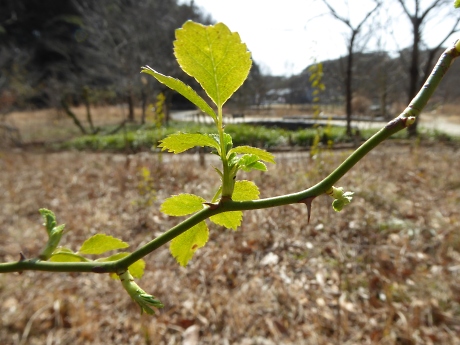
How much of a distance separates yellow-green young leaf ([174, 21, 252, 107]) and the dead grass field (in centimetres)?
190

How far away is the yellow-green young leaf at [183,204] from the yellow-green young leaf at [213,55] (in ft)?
0.29

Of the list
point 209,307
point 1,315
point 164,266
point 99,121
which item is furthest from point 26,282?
point 99,121

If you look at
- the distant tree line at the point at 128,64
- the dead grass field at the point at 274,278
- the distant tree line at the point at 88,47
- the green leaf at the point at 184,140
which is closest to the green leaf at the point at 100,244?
the green leaf at the point at 184,140

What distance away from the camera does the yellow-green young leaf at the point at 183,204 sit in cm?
28

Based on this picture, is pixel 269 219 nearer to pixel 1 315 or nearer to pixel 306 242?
pixel 306 242

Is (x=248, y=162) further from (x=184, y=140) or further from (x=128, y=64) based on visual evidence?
(x=128, y=64)

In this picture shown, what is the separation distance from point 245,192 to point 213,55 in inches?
4.4

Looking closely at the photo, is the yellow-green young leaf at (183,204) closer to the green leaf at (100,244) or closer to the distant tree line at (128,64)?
the green leaf at (100,244)

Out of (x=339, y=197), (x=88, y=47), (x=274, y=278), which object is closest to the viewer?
(x=339, y=197)

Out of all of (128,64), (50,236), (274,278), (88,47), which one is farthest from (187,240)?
(88,47)

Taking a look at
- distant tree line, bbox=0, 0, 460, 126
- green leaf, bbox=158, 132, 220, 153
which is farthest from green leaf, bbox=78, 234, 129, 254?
distant tree line, bbox=0, 0, 460, 126

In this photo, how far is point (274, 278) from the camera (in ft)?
7.76

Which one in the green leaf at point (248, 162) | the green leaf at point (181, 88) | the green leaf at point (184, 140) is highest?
the green leaf at point (181, 88)

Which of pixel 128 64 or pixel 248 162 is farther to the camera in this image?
pixel 128 64
